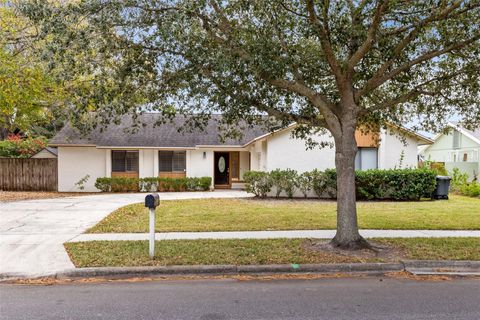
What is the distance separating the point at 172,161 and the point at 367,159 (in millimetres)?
11356

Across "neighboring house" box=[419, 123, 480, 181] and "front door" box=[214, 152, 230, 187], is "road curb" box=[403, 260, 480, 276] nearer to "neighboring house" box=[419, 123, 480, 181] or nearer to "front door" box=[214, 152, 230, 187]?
"front door" box=[214, 152, 230, 187]

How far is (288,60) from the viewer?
7.59 meters

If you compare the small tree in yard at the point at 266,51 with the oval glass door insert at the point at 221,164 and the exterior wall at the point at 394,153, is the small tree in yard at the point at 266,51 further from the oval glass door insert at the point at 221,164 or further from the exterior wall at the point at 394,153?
the oval glass door insert at the point at 221,164

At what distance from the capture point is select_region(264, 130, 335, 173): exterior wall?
20.3 meters

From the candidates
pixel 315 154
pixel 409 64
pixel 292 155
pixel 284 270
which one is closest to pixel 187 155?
pixel 292 155

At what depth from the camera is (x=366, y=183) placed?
1753cm

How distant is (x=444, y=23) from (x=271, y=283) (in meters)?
6.37

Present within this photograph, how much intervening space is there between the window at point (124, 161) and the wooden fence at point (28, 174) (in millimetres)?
3289

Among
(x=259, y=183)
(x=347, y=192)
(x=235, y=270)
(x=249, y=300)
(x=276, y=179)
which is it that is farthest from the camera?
(x=259, y=183)

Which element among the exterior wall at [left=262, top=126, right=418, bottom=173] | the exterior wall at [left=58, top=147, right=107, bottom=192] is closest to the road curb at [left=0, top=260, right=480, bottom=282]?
the exterior wall at [left=262, top=126, right=418, bottom=173]

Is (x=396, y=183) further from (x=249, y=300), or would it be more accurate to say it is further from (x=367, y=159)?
(x=249, y=300)

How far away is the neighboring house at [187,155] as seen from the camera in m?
20.3

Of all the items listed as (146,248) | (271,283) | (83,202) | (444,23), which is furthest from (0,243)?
(444,23)

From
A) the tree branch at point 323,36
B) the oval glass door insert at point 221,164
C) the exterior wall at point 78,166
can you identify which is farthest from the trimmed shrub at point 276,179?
the exterior wall at point 78,166
